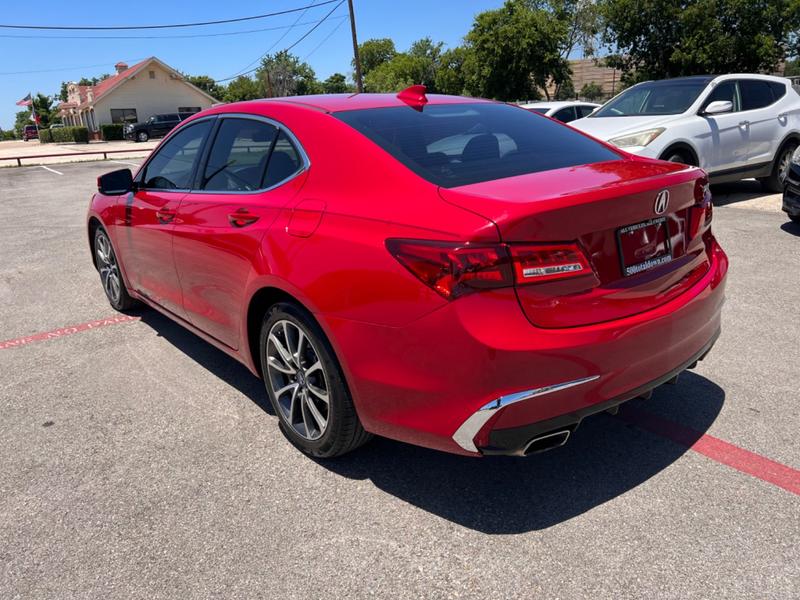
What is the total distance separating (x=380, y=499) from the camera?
2.82 m

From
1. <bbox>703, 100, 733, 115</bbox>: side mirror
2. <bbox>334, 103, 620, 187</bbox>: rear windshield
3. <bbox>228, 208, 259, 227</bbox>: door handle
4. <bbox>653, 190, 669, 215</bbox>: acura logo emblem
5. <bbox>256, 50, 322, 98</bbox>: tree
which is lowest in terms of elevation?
<bbox>653, 190, 669, 215</bbox>: acura logo emblem

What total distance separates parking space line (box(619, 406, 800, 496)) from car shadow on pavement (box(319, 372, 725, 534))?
1.2 inches

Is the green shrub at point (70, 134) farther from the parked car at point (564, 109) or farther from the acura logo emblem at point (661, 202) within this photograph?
the acura logo emblem at point (661, 202)

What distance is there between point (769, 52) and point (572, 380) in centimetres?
3220

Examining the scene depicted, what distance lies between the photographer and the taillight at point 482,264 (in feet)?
7.34

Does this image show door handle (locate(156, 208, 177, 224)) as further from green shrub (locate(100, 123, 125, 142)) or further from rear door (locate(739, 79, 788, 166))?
green shrub (locate(100, 123, 125, 142))

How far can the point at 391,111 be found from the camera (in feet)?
10.7

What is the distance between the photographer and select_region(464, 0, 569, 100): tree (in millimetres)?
36969

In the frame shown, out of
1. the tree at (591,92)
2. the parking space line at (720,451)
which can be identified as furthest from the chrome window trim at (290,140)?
the tree at (591,92)

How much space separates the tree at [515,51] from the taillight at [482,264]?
37.6 meters

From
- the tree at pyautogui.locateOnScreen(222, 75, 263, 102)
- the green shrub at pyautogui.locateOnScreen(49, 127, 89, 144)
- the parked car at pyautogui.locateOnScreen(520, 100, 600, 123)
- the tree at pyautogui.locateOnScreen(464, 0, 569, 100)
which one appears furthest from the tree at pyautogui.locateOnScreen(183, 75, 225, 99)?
the parked car at pyautogui.locateOnScreen(520, 100, 600, 123)

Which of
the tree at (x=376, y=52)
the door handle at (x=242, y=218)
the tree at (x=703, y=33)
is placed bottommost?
the door handle at (x=242, y=218)

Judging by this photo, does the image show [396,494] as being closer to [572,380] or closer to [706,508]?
[572,380]

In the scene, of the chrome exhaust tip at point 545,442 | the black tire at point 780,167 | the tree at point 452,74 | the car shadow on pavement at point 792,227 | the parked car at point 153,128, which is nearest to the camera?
the chrome exhaust tip at point 545,442
